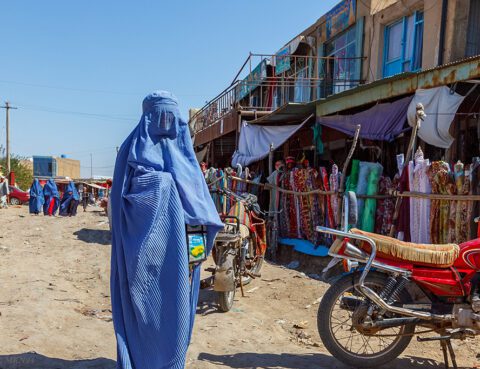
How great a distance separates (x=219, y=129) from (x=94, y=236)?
6938 mm

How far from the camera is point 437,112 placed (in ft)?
21.5

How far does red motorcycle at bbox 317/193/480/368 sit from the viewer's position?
3.27 metres

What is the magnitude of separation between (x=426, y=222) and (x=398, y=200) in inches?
20.7

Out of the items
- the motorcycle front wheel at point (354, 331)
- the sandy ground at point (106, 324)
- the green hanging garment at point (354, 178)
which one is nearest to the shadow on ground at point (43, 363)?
the sandy ground at point (106, 324)

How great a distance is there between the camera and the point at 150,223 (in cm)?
259

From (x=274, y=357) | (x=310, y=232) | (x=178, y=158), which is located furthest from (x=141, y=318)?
(x=310, y=232)

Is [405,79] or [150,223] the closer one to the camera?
[150,223]

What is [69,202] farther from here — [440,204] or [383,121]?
[440,204]

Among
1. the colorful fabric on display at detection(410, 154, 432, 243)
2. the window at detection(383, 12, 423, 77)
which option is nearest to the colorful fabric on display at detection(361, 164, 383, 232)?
the colorful fabric on display at detection(410, 154, 432, 243)

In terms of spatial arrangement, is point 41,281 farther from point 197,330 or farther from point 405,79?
point 405,79

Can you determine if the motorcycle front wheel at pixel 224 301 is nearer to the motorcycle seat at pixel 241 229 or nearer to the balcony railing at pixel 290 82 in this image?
the motorcycle seat at pixel 241 229

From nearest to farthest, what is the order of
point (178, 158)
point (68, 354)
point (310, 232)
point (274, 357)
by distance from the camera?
point (178, 158) → point (68, 354) → point (274, 357) → point (310, 232)

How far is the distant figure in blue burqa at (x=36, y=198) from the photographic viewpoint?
63.8 ft

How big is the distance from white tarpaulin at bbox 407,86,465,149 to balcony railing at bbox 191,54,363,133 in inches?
189
